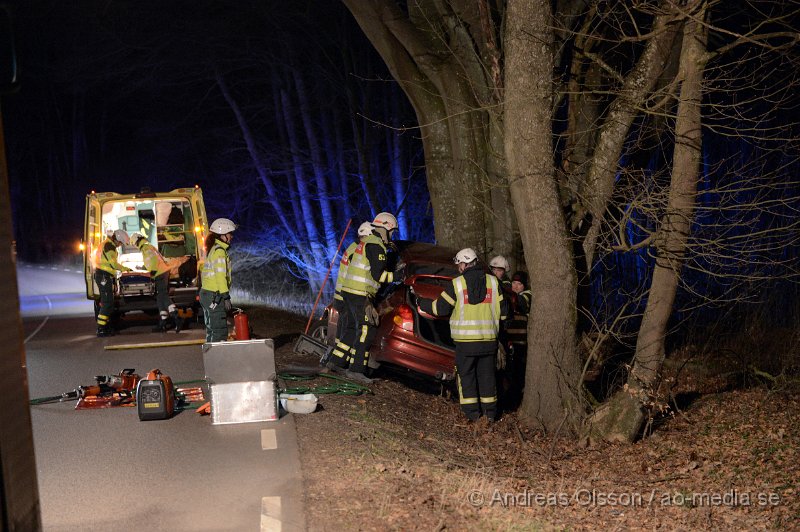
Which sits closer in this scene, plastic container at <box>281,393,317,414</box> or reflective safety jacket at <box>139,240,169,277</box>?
plastic container at <box>281,393,317,414</box>

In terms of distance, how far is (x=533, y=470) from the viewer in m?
7.31

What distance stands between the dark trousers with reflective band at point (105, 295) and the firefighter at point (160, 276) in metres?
0.63

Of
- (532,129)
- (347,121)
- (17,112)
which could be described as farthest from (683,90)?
(17,112)

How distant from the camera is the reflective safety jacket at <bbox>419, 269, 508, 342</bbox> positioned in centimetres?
891

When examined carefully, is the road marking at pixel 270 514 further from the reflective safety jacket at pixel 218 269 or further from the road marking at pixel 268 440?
the reflective safety jacket at pixel 218 269

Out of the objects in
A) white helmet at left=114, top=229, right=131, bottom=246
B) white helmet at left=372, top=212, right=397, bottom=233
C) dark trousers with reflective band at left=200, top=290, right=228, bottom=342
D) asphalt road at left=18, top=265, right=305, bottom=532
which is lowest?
asphalt road at left=18, top=265, right=305, bottom=532

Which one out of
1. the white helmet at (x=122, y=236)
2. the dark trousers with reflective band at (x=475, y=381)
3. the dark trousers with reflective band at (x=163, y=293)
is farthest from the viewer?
A: the white helmet at (x=122, y=236)

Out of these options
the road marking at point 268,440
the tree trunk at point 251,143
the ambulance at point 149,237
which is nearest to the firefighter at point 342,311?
the road marking at point 268,440

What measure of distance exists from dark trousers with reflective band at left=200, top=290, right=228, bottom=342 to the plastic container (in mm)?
2623

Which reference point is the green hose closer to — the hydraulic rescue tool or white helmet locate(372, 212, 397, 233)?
the hydraulic rescue tool

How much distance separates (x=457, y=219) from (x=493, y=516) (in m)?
6.97

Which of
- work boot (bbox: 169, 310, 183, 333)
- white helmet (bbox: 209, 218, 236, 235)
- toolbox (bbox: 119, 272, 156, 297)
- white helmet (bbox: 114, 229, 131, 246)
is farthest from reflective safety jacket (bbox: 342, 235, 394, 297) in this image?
white helmet (bbox: 114, 229, 131, 246)

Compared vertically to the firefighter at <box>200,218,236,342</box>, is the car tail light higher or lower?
lower

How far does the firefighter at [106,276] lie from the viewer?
13469mm
